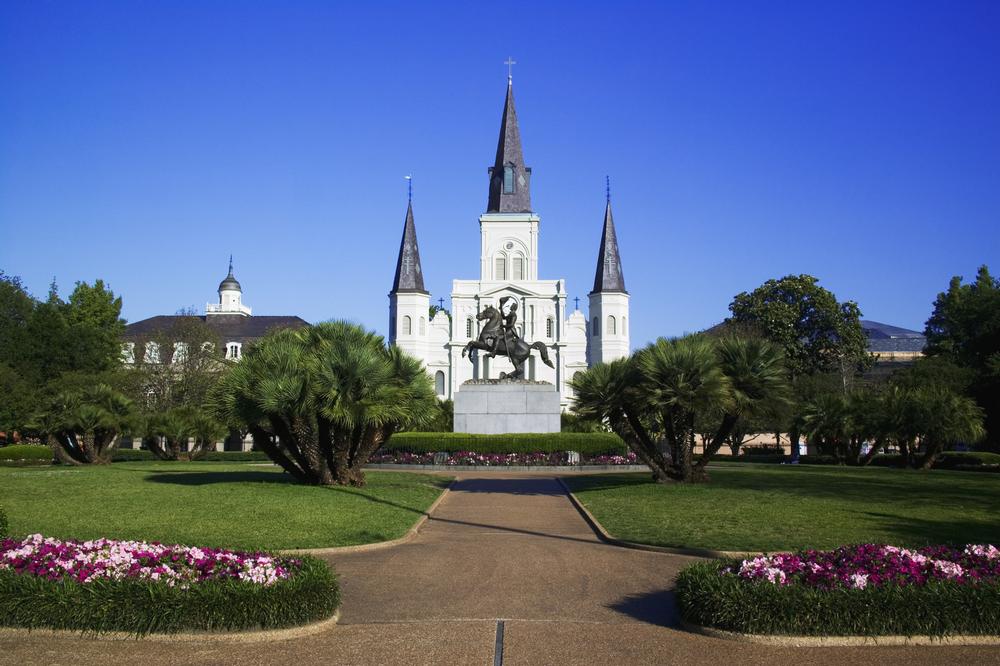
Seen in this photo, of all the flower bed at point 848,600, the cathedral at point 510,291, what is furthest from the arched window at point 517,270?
the flower bed at point 848,600

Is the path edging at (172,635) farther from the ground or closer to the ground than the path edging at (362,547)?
closer to the ground

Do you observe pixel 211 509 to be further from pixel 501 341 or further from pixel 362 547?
pixel 501 341

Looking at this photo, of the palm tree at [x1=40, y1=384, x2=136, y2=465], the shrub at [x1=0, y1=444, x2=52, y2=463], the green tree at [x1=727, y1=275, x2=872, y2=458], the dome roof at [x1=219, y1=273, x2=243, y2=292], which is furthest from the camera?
the dome roof at [x1=219, y1=273, x2=243, y2=292]

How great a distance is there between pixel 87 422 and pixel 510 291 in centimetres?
7478

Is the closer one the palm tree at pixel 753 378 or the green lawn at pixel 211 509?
the green lawn at pixel 211 509

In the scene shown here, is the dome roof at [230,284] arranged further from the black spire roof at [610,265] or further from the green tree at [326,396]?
the green tree at [326,396]

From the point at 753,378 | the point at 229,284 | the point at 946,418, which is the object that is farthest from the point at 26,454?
the point at 229,284

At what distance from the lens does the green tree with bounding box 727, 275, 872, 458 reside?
245ft

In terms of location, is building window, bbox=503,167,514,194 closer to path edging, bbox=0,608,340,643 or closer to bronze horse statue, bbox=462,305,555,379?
bronze horse statue, bbox=462,305,555,379

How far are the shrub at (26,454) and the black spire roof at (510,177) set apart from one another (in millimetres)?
72982

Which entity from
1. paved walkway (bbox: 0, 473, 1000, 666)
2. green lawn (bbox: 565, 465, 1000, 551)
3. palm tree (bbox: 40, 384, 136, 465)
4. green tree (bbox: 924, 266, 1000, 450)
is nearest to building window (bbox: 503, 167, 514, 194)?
green tree (bbox: 924, 266, 1000, 450)

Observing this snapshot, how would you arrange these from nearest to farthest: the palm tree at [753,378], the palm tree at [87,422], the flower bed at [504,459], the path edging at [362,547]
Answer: the path edging at [362,547], the palm tree at [753,378], the palm tree at [87,422], the flower bed at [504,459]

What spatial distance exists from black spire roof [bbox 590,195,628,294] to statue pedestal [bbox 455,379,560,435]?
6966 cm

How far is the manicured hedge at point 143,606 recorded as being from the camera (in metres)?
9.20
